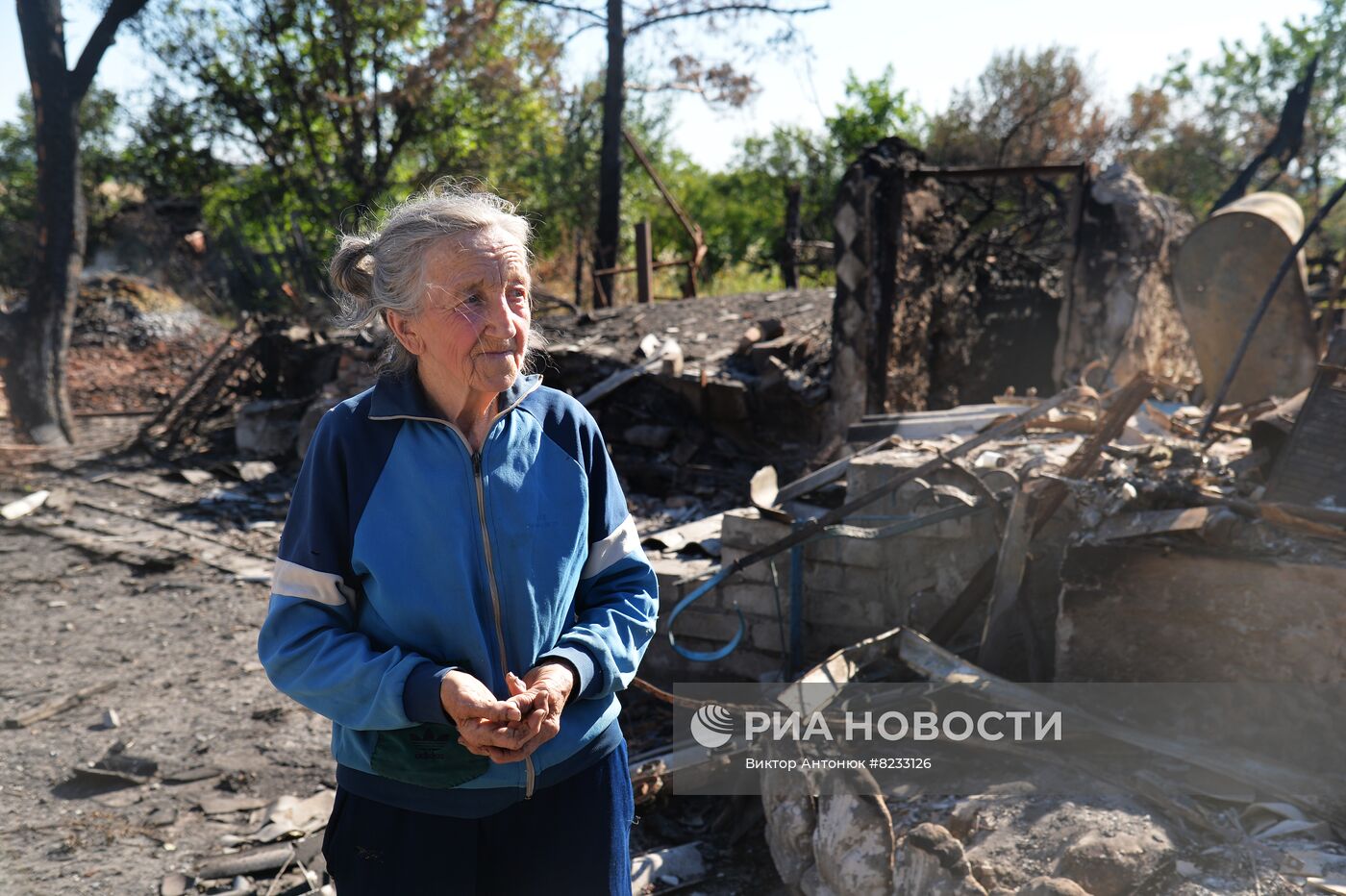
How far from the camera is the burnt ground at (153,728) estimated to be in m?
3.40

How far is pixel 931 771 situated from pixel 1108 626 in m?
0.76

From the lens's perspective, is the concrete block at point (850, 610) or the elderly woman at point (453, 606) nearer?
the elderly woman at point (453, 606)

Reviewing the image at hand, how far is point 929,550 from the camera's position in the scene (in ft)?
12.8

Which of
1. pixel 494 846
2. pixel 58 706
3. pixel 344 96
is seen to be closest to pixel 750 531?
pixel 494 846

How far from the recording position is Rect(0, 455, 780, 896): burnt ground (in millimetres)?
3402

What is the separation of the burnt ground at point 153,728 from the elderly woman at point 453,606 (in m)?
1.59

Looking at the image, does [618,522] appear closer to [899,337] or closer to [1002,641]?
[1002,641]

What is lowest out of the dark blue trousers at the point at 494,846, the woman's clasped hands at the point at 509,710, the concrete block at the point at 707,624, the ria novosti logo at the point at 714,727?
Answer: the ria novosti logo at the point at 714,727

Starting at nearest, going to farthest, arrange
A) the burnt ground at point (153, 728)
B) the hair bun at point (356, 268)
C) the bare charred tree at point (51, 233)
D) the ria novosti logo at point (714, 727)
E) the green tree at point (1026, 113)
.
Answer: the hair bun at point (356, 268), the burnt ground at point (153, 728), the ria novosti logo at point (714, 727), the bare charred tree at point (51, 233), the green tree at point (1026, 113)

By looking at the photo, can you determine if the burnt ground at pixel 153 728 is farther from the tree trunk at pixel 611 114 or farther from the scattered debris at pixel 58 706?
the tree trunk at pixel 611 114

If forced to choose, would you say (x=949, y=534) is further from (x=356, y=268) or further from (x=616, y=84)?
(x=616, y=84)

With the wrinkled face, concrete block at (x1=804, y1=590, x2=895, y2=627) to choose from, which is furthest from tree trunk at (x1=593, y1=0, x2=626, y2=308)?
the wrinkled face

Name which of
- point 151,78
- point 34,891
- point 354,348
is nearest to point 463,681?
point 34,891

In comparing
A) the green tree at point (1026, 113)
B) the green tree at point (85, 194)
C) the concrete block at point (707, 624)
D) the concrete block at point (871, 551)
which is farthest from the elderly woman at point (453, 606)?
the green tree at point (1026, 113)
